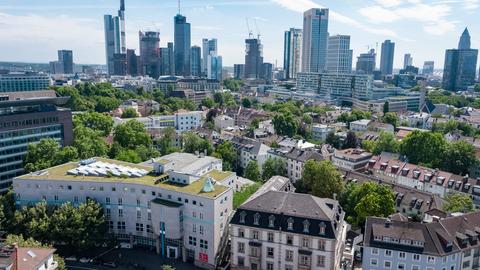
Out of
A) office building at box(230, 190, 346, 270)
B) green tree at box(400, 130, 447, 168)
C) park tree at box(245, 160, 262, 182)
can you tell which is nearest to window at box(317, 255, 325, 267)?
office building at box(230, 190, 346, 270)

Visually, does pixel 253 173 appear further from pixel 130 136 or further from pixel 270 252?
pixel 270 252

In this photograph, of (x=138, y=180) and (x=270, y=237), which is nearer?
(x=270, y=237)

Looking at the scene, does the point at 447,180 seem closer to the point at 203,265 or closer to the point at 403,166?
the point at 403,166

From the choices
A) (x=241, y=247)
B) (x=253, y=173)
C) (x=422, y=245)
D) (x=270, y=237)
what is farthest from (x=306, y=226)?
(x=253, y=173)

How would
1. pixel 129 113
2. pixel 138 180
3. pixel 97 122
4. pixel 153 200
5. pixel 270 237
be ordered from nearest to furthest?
pixel 270 237 → pixel 153 200 → pixel 138 180 → pixel 97 122 → pixel 129 113

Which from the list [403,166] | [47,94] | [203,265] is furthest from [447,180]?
[47,94]

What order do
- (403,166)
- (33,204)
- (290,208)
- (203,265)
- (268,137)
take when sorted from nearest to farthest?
(290,208), (203,265), (33,204), (403,166), (268,137)
